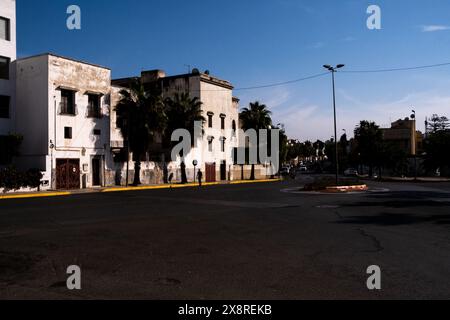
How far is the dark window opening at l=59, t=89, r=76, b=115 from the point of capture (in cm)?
3434

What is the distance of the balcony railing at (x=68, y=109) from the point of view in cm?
3425

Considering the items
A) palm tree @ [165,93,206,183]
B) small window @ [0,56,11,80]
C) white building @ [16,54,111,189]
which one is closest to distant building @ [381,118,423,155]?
palm tree @ [165,93,206,183]

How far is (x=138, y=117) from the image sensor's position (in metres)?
38.2

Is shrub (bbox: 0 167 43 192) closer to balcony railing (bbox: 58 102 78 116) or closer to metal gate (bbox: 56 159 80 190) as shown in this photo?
metal gate (bbox: 56 159 80 190)

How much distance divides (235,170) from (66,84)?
29.8m

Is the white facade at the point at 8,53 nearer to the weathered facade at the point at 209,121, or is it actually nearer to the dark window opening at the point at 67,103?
→ the dark window opening at the point at 67,103

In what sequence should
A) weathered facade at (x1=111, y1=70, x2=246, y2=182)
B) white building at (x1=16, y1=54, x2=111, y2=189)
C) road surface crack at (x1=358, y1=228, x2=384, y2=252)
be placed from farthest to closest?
weathered facade at (x1=111, y1=70, x2=246, y2=182) → white building at (x1=16, y1=54, x2=111, y2=189) → road surface crack at (x1=358, y1=228, x2=384, y2=252)

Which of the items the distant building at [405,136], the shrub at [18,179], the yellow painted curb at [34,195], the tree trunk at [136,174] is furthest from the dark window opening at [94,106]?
the distant building at [405,136]

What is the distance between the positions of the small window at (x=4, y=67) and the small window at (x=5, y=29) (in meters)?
1.61

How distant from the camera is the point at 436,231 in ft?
39.2

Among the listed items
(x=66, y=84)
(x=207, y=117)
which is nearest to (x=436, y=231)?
(x=66, y=84)

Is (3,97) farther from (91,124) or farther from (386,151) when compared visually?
(386,151)

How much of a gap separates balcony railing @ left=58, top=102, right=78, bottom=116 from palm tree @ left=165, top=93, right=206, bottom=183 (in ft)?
37.9

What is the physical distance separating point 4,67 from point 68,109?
5.64 meters
